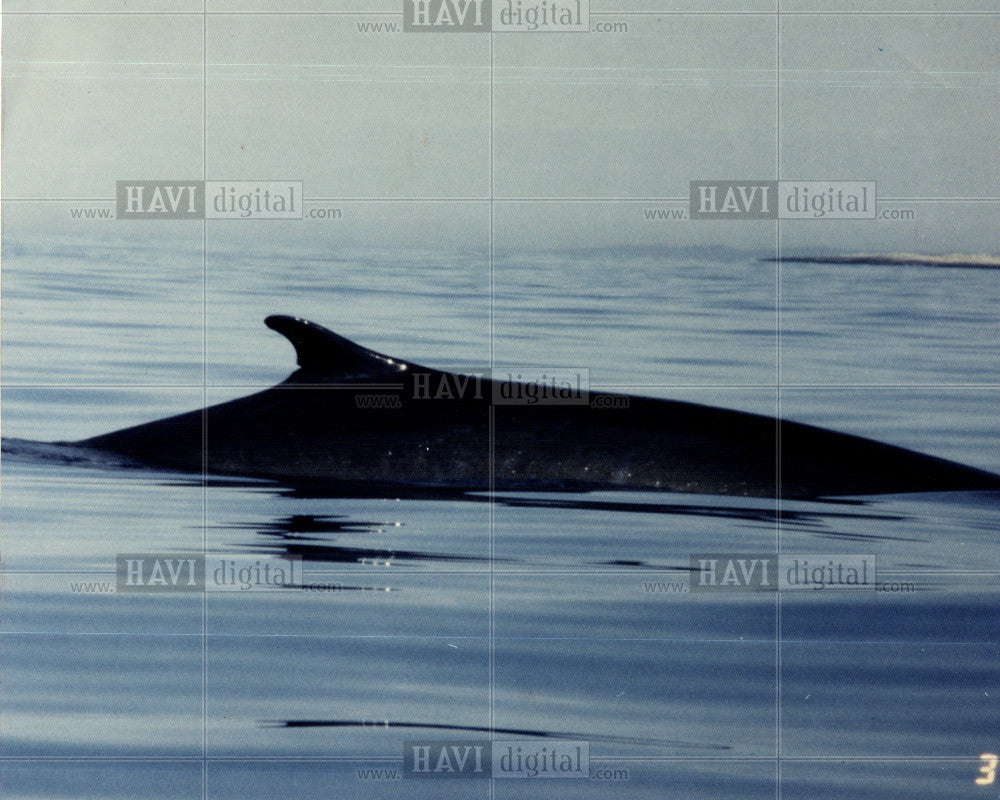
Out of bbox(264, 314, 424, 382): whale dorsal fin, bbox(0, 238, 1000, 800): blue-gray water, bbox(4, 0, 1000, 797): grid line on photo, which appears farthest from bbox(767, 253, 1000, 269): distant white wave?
bbox(264, 314, 424, 382): whale dorsal fin

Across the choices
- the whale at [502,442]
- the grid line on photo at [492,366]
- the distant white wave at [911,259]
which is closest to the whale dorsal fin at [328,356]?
the whale at [502,442]

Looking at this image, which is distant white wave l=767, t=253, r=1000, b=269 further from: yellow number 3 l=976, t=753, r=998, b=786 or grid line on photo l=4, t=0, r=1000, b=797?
yellow number 3 l=976, t=753, r=998, b=786

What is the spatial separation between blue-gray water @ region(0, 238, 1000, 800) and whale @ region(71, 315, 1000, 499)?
0.08 meters

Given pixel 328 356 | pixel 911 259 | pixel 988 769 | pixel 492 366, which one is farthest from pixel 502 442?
pixel 988 769

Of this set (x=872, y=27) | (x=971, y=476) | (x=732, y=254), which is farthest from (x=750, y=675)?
(x=872, y=27)

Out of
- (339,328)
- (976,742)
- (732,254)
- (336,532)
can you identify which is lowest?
(976,742)

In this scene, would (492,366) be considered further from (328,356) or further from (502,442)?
(328,356)

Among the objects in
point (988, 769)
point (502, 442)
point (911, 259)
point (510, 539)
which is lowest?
point (988, 769)

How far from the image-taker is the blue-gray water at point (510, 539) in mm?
5129

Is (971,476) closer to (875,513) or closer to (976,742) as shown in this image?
(875,513)

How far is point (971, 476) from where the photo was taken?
522cm

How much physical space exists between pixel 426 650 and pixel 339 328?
1.53 m

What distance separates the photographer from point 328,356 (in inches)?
204

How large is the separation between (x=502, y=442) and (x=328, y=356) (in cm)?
90
